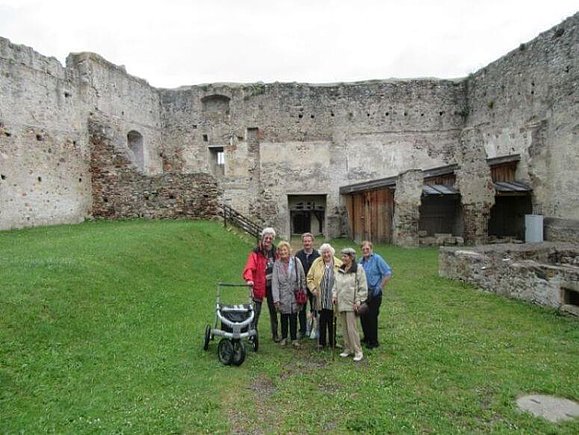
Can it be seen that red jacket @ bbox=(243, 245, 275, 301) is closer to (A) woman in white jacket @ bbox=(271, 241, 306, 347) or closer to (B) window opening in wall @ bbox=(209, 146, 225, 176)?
(A) woman in white jacket @ bbox=(271, 241, 306, 347)

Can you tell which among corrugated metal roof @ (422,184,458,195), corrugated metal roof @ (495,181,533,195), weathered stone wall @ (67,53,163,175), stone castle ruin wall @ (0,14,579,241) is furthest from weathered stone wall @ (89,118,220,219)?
corrugated metal roof @ (495,181,533,195)

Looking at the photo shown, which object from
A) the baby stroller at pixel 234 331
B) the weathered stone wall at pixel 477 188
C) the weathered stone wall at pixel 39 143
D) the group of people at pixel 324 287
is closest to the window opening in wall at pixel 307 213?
the weathered stone wall at pixel 477 188

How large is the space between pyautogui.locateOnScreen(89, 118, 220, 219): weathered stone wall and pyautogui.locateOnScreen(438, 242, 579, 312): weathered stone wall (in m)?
9.48

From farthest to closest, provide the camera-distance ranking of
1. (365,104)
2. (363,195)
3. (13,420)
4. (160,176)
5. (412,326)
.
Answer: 1. (365,104)
2. (363,195)
3. (160,176)
4. (412,326)
5. (13,420)

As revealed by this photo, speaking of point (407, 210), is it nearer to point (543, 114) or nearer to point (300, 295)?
point (543, 114)

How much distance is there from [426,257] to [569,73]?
765 cm

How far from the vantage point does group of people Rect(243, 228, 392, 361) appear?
564cm

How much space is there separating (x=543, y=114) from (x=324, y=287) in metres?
13.9

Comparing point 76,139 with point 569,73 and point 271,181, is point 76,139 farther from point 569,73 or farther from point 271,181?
point 569,73

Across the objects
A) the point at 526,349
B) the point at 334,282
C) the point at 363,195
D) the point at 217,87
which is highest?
the point at 217,87

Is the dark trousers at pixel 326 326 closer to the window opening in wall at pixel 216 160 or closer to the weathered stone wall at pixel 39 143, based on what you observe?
the weathered stone wall at pixel 39 143

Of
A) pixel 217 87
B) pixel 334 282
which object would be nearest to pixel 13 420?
pixel 334 282

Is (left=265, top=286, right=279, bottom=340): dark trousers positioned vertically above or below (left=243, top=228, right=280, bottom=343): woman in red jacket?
below

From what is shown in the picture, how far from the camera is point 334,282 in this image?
227 inches
